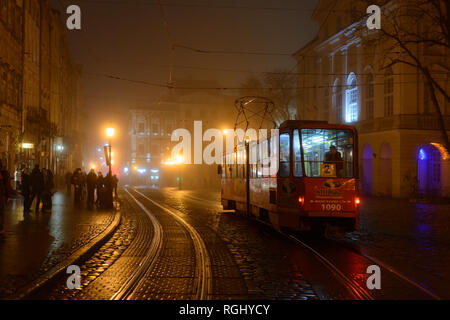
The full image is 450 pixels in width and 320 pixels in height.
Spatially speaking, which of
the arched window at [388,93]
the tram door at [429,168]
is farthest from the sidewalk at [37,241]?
the tram door at [429,168]

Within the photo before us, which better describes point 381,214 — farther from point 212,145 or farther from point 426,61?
point 212,145

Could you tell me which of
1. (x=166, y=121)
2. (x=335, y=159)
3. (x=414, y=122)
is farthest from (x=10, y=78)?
(x=166, y=121)

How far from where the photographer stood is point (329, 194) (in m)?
12.9

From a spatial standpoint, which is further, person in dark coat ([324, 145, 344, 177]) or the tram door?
the tram door

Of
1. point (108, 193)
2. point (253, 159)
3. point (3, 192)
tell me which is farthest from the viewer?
point (108, 193)

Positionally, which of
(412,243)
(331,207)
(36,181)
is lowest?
(412,243)

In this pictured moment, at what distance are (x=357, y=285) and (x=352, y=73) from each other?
115 feet

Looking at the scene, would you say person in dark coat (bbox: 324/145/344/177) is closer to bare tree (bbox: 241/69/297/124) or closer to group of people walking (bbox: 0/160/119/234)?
group of people walking (bbox: 0/160/119/234)

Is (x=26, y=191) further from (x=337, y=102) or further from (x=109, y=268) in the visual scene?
(x=337, y=102)

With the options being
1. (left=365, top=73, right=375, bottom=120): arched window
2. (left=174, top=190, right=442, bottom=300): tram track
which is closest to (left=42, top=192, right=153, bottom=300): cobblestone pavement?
(left=174, top=190, right=442, bottom=300): tram track

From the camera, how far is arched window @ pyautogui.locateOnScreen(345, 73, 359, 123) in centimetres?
4094

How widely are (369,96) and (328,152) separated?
89.6 ft

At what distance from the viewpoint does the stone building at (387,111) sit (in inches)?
1368
